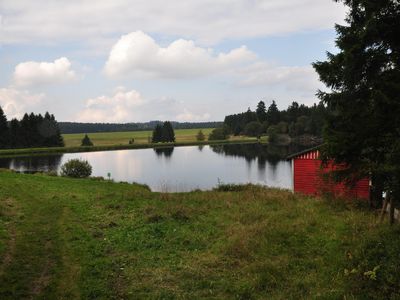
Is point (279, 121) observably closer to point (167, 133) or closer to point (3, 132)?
point (167, 133)

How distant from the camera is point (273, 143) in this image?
401ft

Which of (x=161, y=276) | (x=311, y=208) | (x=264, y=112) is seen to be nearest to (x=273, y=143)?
(x=264, y=112)

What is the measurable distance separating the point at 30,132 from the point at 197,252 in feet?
318

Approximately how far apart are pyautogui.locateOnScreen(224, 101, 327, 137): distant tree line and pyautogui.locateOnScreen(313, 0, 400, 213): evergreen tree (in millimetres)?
101420

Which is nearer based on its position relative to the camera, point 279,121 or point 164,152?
point 164,152

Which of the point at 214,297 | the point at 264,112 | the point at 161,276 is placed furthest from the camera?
the point at 264,112

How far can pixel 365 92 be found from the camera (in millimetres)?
12719

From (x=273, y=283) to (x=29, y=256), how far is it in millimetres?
6321

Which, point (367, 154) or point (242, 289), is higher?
point (367, 154)

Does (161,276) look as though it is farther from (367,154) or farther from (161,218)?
(367,154)

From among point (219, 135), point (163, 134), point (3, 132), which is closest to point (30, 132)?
point (3, 132)

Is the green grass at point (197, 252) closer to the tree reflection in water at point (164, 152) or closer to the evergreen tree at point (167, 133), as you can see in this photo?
the tree reflection in water at point (164, 152)

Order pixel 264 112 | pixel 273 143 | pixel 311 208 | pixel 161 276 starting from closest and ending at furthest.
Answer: pixel 161 276
pixel 311 208
pixel 273 143
pixel 264 112

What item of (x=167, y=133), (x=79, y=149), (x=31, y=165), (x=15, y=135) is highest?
(x=167, y=133)
